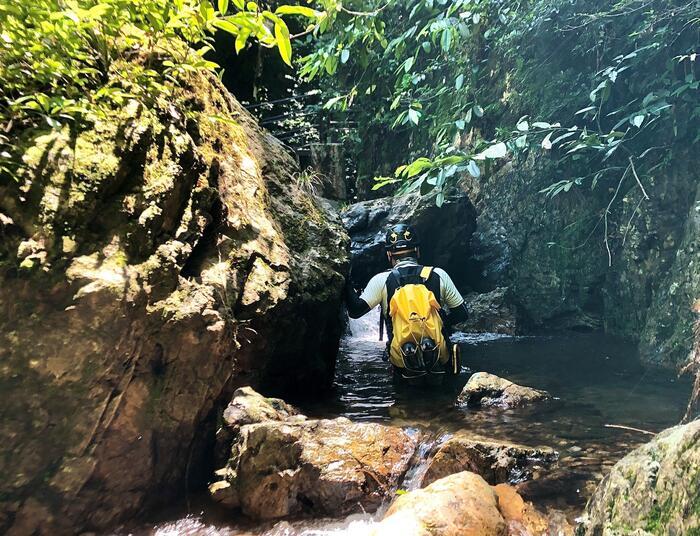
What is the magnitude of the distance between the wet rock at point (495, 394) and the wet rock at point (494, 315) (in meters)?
4.86

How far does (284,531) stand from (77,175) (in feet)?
9.09

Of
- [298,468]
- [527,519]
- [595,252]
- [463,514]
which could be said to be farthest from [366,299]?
[595,252]

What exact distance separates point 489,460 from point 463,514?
3.21 feet

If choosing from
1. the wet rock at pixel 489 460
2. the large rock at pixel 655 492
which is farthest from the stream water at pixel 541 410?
the large rock at pixel 655 492

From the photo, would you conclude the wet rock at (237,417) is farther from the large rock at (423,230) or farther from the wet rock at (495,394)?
the large rock at (423,230)

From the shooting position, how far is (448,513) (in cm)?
264

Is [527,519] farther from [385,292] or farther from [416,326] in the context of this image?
[385,292]

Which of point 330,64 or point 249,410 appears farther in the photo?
point 330,64

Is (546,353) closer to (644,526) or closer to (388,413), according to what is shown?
(388,413)

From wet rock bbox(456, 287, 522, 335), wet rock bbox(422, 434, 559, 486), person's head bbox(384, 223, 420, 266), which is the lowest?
wet rock bbox(422, 434, 559, 486)

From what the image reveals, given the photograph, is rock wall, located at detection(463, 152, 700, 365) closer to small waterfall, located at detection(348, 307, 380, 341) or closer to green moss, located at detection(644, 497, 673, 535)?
small waterfall, located at detection(348, 307, 380, 341)

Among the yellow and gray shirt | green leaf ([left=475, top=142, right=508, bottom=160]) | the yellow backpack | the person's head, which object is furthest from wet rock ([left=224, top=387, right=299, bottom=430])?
green leaf ([left=475, top=142, right=508, bottom=160])

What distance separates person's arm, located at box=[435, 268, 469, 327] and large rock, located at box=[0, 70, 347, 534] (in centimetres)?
221

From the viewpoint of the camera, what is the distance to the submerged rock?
8.45ft
